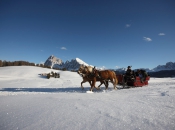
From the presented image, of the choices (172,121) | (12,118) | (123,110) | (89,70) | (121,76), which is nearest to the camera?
(172,121)

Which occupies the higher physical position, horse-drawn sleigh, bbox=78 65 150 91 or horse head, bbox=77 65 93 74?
horse head, bbox=77 65 93 74

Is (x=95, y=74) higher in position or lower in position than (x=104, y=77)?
higher

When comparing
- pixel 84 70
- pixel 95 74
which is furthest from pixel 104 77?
pixel 84 70

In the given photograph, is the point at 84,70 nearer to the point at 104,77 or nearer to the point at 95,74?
the point at 95,74

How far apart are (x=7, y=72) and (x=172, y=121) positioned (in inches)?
991

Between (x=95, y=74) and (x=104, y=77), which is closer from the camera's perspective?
(x=95, y=74)

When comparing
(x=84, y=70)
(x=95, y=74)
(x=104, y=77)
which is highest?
(x=84, y=70)

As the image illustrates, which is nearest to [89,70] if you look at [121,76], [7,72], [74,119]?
[121,76]

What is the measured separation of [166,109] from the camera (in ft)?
11.8

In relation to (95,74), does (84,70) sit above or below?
above

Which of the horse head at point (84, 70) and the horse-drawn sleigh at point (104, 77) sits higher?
the horse head at point (84, 70)

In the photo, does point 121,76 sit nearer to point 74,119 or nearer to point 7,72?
point 74,119

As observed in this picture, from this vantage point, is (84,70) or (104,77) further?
(104,77)

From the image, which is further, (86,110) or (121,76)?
(121,76)
